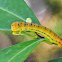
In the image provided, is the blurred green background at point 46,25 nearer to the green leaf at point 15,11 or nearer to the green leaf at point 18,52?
the green leaf at point 15,11

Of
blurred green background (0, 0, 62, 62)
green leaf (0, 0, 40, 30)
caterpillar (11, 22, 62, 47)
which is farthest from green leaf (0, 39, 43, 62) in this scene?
blurred green background (0, 0, 62, 62)

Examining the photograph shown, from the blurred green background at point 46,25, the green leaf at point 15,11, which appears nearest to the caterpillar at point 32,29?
the green leaf at point 15,11

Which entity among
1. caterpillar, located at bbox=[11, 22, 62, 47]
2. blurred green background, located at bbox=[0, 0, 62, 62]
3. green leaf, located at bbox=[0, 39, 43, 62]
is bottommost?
green leaf, located at bbox=[0, 39, 43, 62]

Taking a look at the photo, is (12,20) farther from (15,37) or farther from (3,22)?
(15,37)

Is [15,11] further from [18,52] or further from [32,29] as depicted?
[18,52]

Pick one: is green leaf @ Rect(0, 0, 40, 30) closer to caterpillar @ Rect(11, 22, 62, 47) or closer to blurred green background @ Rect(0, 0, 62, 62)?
caterpillar @ Rect(11, 22, 62, 47)

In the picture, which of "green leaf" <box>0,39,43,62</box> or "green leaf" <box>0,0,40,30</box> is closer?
"green leaf" <box>0,39,43,62</box>
